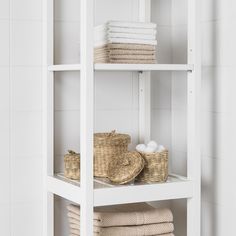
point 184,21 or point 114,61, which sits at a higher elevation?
point 184,21

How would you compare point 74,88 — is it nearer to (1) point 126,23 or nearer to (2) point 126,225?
(1) point 126,23

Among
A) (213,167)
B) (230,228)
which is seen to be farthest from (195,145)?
(230,228)

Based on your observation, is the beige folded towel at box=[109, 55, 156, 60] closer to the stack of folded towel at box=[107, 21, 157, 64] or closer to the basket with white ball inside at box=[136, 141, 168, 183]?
the stack of folded towel at box=[107, 21, 157, 64]

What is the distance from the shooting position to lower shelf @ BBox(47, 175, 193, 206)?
Result: 156cm

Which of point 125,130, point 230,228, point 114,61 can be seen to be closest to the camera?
point 114,61

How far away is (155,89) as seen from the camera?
202cm

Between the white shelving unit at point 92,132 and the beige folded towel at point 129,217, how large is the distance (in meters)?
0.08

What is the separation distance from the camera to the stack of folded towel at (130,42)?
64.7 inches

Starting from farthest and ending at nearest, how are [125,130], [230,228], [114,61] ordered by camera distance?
[125,130], [230,228], [114,61]

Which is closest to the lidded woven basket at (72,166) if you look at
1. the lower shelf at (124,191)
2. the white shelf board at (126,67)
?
the lower shelf at (124,191)

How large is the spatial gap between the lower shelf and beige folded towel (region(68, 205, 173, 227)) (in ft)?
0.31

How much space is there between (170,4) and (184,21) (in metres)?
0.10

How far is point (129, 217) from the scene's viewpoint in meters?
1.69
